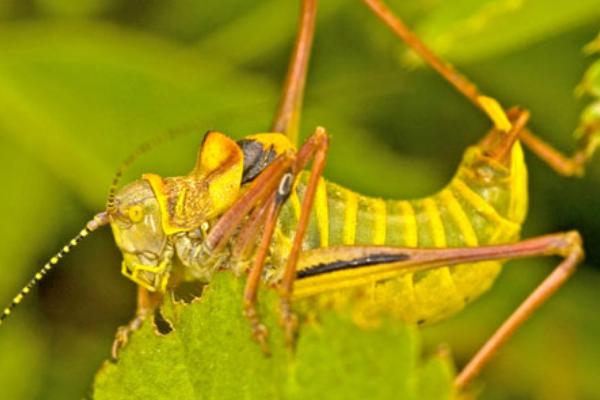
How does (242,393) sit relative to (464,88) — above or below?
below

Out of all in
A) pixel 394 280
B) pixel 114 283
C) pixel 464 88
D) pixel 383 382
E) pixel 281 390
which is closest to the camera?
pixel 383 382

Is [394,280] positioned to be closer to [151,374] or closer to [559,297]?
[151,374]

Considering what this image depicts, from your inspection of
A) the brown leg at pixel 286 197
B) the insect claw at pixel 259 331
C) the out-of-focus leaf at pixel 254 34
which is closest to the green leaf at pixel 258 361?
the insect claw at pixel 259 331

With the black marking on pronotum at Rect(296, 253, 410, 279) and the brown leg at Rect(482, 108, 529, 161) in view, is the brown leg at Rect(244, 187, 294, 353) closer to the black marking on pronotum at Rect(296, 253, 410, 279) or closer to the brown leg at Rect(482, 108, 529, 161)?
the black marking on pronotum at Rect(296, 253, 410, 279)

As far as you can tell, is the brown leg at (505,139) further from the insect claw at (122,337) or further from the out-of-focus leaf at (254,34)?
the out-of-focus leaf at (254,34)

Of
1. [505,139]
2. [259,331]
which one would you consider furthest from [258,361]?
[505,139]

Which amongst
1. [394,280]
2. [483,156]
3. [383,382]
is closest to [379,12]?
[483,156]

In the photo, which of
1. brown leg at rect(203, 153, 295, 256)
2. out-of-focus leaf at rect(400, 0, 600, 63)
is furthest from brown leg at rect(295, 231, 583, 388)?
out-of-focus leaf at rect(400, 0, 600, 63)
